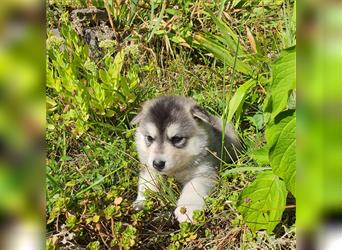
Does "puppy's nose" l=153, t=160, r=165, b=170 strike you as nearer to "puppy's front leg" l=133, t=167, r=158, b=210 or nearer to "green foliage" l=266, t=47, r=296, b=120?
"puppy's front leg" l=133, t=167, r=158, b=210

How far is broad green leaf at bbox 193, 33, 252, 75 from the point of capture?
4.44 m

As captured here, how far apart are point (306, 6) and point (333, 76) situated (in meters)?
0.12

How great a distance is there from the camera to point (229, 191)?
3613 mm

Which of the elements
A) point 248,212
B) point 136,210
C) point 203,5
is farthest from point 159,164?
point 203,5

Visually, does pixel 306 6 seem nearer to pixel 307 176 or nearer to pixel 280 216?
pixel 307 176

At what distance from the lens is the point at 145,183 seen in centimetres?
371

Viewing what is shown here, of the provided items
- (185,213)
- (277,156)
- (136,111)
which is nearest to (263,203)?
(277,156)

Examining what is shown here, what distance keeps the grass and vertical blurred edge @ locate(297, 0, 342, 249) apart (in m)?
1.83

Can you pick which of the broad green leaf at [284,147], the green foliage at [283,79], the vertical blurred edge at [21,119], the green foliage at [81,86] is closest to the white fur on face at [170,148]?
the green foliage at [81,86]

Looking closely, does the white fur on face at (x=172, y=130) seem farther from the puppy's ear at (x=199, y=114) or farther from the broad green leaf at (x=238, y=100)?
the broad green leaf at (x=238, y=100)

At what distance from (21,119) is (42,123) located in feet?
0.20

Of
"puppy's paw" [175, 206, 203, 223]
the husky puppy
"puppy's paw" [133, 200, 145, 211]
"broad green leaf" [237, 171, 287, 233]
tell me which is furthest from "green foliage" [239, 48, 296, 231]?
"puppy's paw" [133, 200, 145, 211]

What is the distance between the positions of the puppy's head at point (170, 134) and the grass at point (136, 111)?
174mm

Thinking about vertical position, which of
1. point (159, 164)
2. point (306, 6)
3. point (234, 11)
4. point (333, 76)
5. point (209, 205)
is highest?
point (306, 6)
